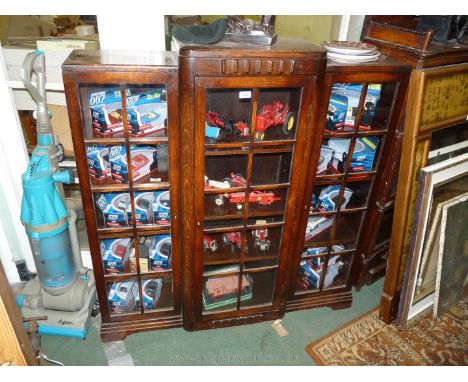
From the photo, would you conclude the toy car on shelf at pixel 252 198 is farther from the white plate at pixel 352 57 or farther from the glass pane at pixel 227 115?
the white plate at pixel 352 57

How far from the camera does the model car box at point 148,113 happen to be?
1743 millimetres

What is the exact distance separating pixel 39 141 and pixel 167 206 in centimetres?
75

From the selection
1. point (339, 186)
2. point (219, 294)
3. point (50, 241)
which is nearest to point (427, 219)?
point (339, 186)

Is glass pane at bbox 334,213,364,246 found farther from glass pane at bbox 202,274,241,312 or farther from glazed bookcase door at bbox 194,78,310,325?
glass pane at bbox 202,274,241,312

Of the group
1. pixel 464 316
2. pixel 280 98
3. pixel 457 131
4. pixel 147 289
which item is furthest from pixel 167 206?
pixel 464 316

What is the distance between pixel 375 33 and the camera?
217 cm

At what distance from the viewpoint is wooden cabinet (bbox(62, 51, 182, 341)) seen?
1.60 metres

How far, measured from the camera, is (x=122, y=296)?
2197 millimetres

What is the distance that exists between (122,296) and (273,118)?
4.55 feet

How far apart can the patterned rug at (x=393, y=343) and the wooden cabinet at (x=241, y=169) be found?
40 centimetres

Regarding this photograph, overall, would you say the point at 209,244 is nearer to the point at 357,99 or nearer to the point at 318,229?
the point at 318,229

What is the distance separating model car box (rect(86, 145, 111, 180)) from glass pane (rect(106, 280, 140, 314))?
28.8 inches
